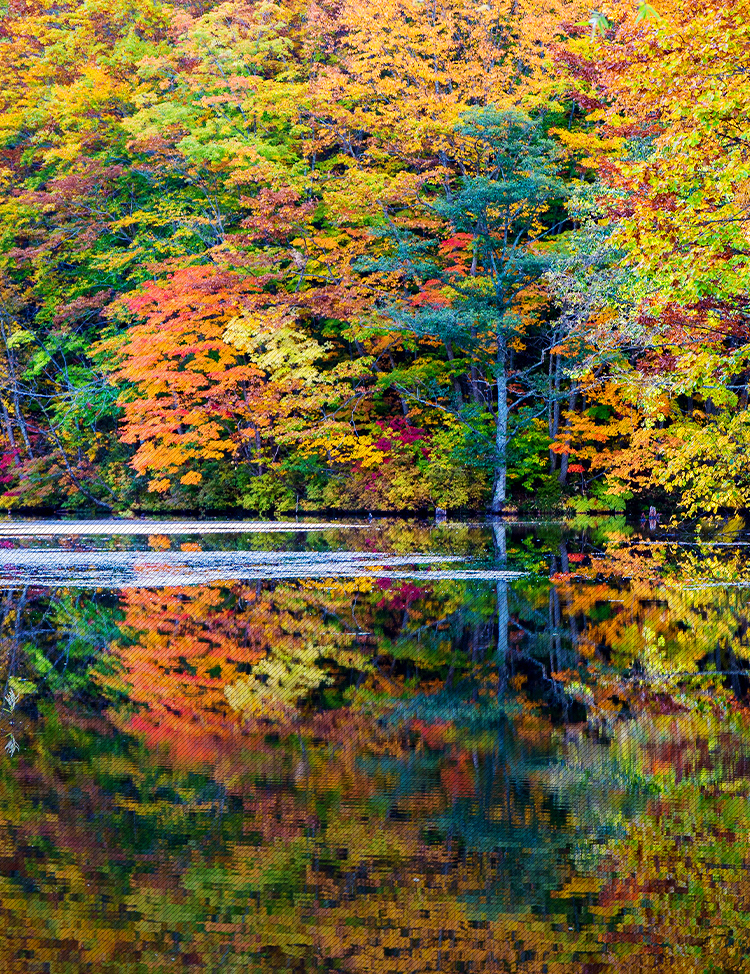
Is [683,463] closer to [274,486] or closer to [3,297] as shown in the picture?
[274,486]

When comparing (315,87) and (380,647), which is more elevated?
(315,87)

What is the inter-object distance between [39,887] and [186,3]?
3398 centimetres

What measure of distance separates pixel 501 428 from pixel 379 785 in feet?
66.1

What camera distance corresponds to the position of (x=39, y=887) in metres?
3.62

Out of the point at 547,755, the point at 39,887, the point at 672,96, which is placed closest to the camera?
the point at 39,887

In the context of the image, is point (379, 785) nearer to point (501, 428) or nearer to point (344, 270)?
point (501, 428)

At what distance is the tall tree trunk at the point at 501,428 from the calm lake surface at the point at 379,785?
13.4 metres

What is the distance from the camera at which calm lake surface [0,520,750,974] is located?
3266 mm

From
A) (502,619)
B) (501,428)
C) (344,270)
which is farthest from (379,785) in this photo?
(344,270)

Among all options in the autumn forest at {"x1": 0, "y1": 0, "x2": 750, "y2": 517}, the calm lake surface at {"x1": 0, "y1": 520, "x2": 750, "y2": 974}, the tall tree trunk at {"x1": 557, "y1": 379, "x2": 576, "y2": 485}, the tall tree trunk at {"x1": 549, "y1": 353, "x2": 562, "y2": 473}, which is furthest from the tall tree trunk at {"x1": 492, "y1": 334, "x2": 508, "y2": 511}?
the calm lake surface at {"x1": 0, "y1": 520, "x2": 750, "y2": 974}

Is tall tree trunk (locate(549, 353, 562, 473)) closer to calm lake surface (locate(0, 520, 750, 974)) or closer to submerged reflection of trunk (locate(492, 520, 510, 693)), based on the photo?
submerged reflection of trunk (locate(492, 520, 510, 693))

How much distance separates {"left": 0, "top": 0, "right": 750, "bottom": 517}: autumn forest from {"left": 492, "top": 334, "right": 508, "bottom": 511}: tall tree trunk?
3.5 inches

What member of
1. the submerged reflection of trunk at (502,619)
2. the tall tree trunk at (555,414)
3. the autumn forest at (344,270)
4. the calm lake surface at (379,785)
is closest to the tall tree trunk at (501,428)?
the autumn forest at (344,270)

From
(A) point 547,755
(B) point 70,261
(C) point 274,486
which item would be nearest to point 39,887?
(A) point 547,755
